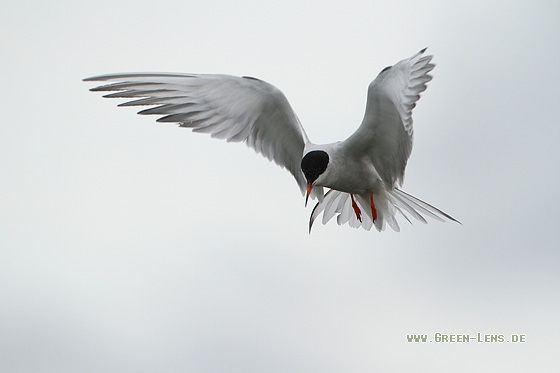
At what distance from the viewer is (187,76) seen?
29.5 feet

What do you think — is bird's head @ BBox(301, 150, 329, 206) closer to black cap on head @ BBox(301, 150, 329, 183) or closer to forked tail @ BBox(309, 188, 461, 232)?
black cap on head @ BBox(301, 150, 329, 183)

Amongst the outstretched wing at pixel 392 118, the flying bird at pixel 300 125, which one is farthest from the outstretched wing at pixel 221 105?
the outstretched wing at pixel 392 118

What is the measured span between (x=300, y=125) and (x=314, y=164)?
0.98 m

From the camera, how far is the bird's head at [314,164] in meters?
8.59

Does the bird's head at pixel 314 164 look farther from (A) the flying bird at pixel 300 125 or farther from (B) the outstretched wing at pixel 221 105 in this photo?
(B) the outstretched wing at pixel 221 105

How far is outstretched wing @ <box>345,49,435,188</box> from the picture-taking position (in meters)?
8.43

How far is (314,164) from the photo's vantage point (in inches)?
338

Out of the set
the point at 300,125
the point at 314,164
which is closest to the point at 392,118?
the point at 314,164

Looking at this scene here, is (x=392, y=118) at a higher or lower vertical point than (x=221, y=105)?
lower

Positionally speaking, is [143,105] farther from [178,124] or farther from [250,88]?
[250,88]

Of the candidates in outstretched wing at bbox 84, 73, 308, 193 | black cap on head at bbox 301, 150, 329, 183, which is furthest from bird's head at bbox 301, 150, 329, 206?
outstretched wing at bbox 84, 73, 308, 193

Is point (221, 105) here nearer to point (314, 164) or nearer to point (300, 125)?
point (300, 125)

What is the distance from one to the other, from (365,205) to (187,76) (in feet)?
8.26

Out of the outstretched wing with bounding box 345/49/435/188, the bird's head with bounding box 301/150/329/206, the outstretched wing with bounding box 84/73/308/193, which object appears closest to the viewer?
the outstretched wing with bounding box 345/49/435/188
